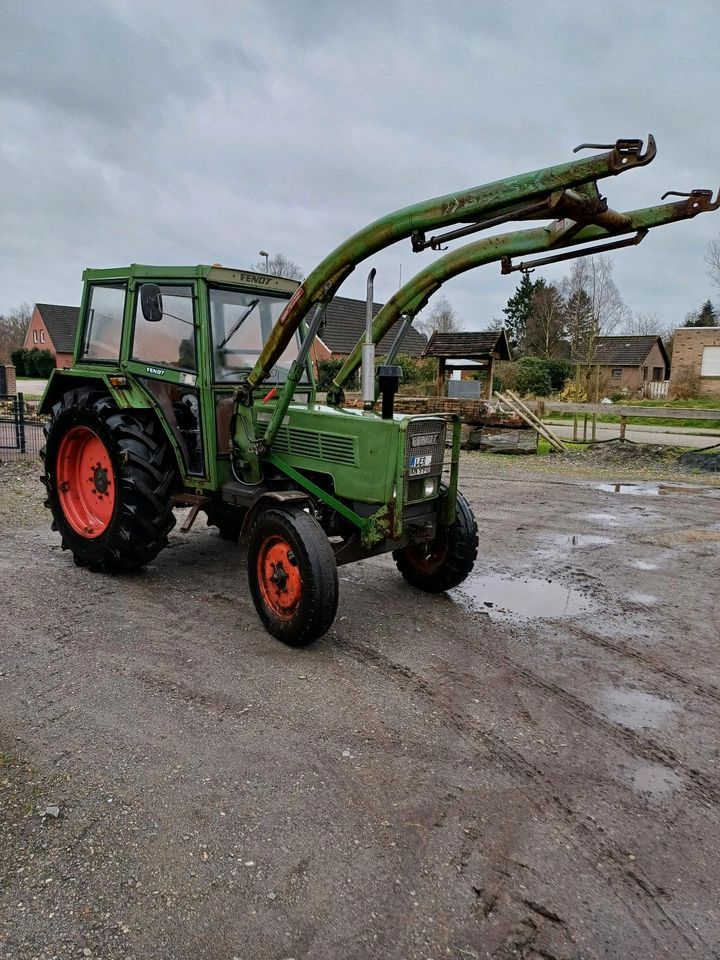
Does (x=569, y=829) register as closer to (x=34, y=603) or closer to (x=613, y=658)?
(x=613, y=658)

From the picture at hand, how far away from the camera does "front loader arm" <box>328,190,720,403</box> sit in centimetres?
355

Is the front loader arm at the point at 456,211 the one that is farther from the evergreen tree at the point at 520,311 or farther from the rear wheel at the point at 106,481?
the evergreen tree at the point at 520,311

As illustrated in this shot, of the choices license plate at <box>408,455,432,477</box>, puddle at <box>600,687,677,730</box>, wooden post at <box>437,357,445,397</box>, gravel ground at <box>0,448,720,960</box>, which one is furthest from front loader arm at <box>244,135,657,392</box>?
wooden post at <box>437,357,445,397</box>

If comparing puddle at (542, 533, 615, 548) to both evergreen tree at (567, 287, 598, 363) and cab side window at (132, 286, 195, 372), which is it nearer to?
cab side window at (132, 286, 195, 372)

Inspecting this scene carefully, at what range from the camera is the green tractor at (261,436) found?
13.5 ft

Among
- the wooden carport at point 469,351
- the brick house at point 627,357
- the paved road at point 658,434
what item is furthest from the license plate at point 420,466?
the brick house at point 627,357

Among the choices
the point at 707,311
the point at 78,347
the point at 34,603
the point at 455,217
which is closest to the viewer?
the point at 455,217

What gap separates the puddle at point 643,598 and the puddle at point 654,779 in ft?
8.00

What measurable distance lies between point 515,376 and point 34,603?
Result: 28.2 metres

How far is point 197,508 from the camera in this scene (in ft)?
18.2

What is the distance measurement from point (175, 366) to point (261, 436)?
0.95m

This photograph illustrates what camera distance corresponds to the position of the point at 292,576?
4301mm

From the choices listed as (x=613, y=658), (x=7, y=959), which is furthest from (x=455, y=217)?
(x=7, y=959)

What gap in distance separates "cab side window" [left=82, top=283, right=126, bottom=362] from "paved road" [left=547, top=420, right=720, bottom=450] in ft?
40.5
